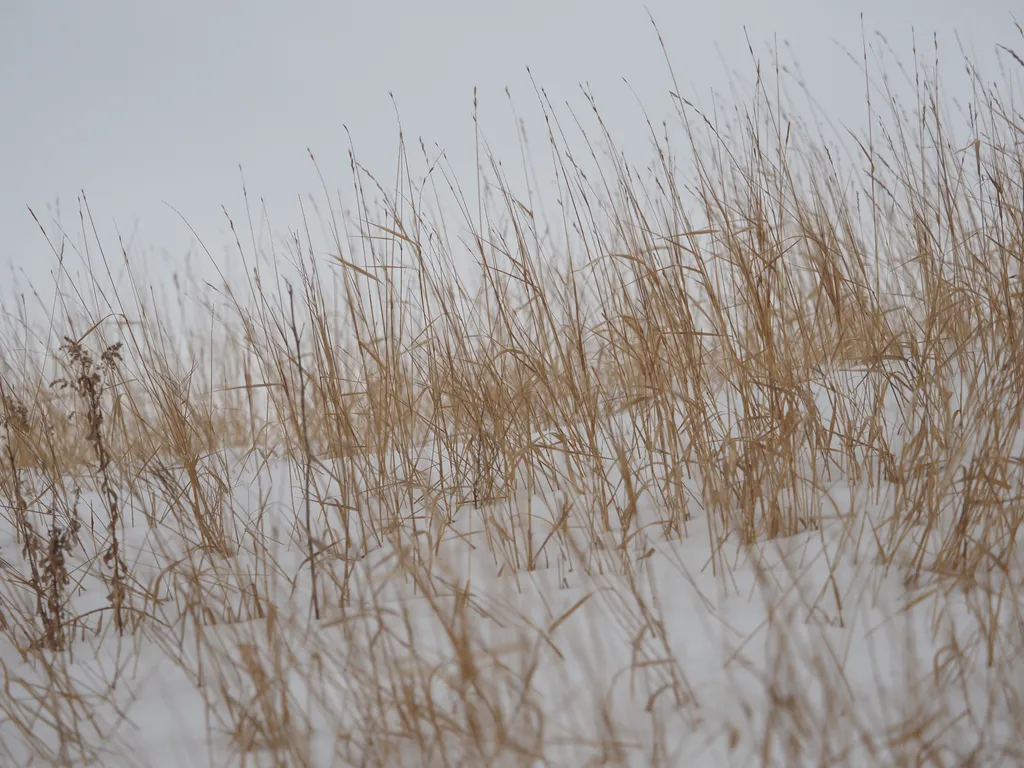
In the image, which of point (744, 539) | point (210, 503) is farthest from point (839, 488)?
point (210, 503)

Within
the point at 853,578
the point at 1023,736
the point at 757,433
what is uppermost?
the point at 757,433

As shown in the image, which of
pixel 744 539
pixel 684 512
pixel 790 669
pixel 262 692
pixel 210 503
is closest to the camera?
pixel 790 669

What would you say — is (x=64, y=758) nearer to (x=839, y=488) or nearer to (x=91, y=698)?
(x=91, y=698)

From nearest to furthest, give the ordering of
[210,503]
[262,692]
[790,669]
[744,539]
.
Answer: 1. [790,669]
2. [262,692]
3. [744,539]
4. [210,503]

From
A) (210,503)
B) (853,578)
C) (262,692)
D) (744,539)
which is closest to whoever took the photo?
(262,692)

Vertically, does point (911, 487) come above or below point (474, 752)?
above

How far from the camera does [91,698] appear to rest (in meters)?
1.07

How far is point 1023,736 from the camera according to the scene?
29.3 inches

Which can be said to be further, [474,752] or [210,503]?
[210,503]

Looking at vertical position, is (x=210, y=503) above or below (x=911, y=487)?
above

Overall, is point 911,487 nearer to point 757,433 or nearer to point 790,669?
point 757,433

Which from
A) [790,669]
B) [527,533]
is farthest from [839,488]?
[790,669]

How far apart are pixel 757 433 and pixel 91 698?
4.27ft

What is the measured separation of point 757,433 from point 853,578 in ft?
1.43
